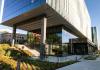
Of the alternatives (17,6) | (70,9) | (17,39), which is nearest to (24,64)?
(17,6)

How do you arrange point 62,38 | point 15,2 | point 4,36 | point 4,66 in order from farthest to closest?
point 4,36 < point 62,38 < point 15,2 < point 4,66

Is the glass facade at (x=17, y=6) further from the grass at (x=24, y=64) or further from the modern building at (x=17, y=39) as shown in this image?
the grass at (x=24, y=64)

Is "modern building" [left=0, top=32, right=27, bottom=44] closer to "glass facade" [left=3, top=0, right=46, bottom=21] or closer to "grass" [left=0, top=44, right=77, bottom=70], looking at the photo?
"glass facade" [left=3, top=0, right=46, bottom=21]

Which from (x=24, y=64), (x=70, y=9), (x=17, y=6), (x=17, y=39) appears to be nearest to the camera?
(x=24, y=64)

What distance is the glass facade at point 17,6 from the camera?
85.5 ft

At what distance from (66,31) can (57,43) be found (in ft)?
23.9

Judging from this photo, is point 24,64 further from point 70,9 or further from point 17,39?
point 17,39

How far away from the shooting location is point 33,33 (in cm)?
4562

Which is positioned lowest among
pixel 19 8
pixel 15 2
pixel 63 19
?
pixel 63 19

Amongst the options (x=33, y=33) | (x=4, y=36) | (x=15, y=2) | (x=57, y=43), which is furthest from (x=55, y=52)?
(x=4, y=36)

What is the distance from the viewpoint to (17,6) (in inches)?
1287

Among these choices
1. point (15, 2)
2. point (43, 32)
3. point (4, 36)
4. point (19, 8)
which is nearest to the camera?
point (43, 32)

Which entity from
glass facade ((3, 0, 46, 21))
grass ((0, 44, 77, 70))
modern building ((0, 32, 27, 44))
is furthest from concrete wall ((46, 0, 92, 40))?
modern building ((0, 32, 27, 44))

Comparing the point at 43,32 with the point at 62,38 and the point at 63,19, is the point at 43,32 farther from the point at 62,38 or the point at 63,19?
the point at 62,38
